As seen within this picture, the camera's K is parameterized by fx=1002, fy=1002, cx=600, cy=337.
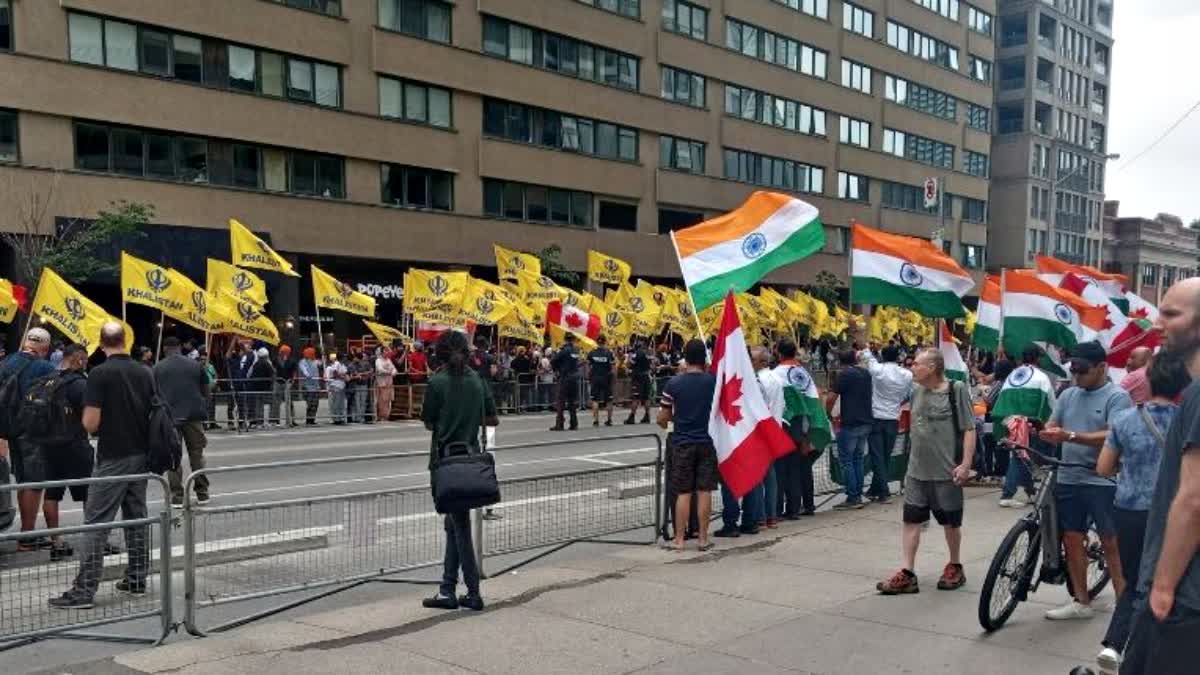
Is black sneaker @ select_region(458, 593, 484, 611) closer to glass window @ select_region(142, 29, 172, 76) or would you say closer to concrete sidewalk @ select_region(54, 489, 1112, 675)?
concrete sidewalk @ select_region(54, 489, 1112, 675)

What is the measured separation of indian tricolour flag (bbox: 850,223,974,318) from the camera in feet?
34.3

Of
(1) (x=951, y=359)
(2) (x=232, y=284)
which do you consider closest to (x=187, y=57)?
(2) (x=232, y=284)

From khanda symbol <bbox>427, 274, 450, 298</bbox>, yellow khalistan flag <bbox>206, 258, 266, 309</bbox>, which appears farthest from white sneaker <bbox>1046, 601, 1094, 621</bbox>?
khanda symbol <bbox>427, 274, 450, 298</bbox>

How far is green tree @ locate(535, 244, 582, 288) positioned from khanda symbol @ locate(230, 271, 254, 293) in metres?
17.2

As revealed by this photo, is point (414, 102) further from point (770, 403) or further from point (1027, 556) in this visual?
point (1027, 556)

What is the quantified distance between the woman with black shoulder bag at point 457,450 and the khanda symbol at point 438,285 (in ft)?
49.1

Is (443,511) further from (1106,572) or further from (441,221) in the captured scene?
(441,221)

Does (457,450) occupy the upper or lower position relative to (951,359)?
lower

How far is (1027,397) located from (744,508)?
140 inches

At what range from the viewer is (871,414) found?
10703 millimetres

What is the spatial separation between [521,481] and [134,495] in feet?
9.31

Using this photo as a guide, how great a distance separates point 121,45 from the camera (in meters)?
28.6

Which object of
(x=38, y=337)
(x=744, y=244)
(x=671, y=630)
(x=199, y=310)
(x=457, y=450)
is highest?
(x=744, y=244)

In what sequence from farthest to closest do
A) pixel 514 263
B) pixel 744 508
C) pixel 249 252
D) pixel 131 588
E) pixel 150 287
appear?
pixel 514 263, pixel 249 252, pixel 150 287, pixel 744 508, pixel 131 588
